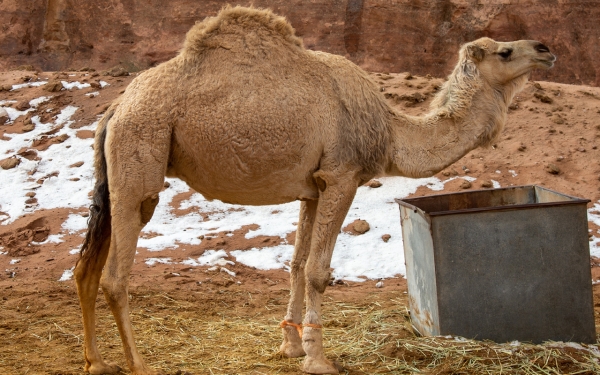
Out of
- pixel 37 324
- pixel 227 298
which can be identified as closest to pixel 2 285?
pixel 37 324

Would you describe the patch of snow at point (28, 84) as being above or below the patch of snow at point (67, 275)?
above

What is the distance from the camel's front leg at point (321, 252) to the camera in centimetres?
511

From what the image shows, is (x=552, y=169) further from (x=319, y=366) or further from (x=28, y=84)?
(x=28, y=84)

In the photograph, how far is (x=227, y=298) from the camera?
7.55 meters

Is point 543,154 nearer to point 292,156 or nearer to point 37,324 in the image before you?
point 292,156

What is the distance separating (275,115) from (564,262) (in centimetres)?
262

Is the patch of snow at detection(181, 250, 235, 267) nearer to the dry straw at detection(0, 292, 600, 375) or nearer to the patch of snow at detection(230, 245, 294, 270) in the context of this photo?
the patch of snow at detection(230, 245, 294, 270)

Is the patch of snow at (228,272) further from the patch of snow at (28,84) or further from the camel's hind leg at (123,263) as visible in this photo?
the patch of snow at (28,84)

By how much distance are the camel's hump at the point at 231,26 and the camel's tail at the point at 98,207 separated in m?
0.80

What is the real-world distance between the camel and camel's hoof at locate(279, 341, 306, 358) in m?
0.01

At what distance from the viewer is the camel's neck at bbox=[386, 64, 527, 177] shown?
5355 mm

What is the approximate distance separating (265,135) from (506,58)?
6.98 ft

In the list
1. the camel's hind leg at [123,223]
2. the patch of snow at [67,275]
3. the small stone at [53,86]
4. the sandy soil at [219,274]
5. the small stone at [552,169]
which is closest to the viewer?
the camel's hind leg at [123,223]

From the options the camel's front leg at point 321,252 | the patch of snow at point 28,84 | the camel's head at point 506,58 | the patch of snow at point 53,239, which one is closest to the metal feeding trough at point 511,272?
the camel's front leg at point 321,252
